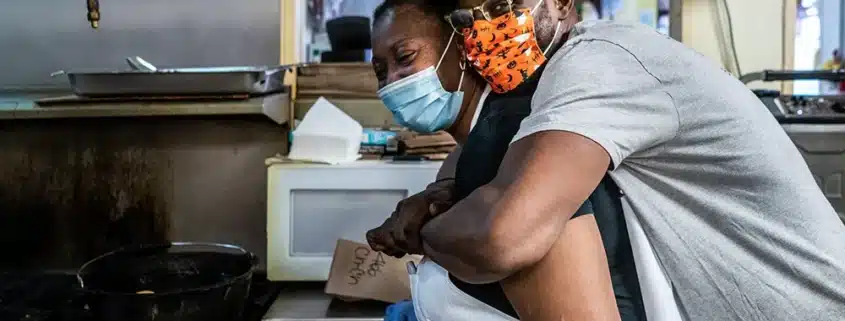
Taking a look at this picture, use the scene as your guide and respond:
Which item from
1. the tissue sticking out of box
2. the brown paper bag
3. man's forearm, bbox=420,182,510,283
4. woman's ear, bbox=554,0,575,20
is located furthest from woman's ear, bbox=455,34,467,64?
the tissue sticking out of box

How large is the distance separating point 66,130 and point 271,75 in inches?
22.3

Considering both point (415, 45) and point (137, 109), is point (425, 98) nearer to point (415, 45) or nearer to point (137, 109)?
point (415, 45)

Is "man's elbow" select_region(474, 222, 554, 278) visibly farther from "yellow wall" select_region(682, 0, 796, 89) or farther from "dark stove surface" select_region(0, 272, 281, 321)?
"yellow wall" select_region(682, 0, 796, 89)

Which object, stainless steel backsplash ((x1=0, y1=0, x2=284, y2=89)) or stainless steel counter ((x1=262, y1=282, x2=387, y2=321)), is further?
stainless steel backsplash ((x1=0, y1=0, x2=284, y2=89))

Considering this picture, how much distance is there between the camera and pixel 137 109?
1.69 metres

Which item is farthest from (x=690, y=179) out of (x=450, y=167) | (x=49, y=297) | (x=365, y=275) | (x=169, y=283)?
(x=49, y=297)

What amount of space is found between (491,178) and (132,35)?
1491 millimetres

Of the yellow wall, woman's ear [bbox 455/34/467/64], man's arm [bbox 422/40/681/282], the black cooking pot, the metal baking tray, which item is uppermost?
the yellow wall

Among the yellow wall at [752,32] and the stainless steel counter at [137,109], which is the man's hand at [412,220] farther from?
the yellow wall at [752,32]

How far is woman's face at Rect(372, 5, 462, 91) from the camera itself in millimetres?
976

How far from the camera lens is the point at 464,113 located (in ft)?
3.33

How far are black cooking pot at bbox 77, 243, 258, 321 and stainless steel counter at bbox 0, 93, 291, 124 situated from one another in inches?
11.9

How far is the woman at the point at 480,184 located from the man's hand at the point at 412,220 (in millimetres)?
41

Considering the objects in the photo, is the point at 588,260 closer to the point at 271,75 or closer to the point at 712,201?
the point at 712,201
